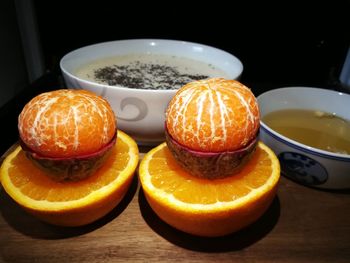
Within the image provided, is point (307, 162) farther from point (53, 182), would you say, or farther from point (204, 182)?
point (53, 182)

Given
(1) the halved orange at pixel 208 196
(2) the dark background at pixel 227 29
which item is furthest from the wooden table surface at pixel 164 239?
(2) the dark background at pixel 227 29

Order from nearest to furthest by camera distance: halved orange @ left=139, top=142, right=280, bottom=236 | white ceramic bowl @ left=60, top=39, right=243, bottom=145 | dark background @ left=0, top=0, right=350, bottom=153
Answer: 1. halved orange @ left=139, top=142, right=280, bottom=236
2. white ceramic bowl @ left=60, top=39, right=243, bottom=145
3. dark background @ left=0, top=0, right=350, bottom=153

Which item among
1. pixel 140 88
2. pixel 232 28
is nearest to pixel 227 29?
pixel 232 28

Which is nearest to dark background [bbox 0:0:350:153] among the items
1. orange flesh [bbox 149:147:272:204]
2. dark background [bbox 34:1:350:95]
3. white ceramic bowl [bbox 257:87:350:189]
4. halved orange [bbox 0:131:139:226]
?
dark background [bbox 34:1:350:95]

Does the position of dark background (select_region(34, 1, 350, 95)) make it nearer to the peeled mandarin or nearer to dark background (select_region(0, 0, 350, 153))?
dark background (select_region(0, 0, 350, 153))

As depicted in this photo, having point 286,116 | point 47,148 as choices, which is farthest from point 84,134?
point 286,116
